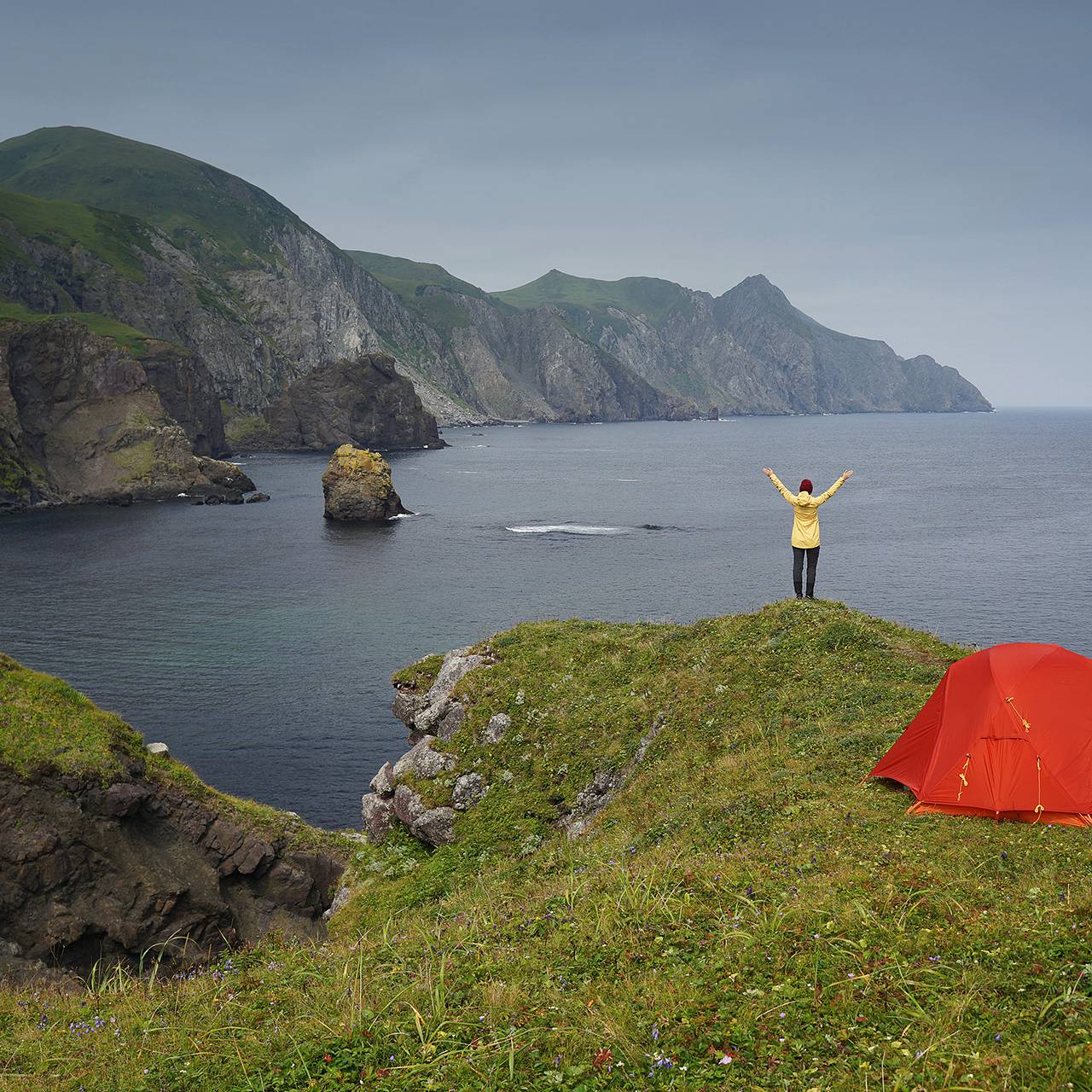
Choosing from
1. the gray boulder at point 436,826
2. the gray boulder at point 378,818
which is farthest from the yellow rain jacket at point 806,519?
the gray boulder at point 378,818

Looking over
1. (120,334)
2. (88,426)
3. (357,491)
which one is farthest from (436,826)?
(120,334)

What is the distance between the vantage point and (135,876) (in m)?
22.4

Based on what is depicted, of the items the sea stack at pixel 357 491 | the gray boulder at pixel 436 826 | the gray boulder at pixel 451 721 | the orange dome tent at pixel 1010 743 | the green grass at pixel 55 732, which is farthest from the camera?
the sea stack at pixel 357 491

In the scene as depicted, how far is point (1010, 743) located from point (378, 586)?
6494 cm

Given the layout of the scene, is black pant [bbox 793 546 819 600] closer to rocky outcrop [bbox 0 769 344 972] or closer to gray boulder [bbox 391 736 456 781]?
gray boulder [bbox 391 736 456 781]

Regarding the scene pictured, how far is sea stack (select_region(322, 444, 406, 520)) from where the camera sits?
11281 cm

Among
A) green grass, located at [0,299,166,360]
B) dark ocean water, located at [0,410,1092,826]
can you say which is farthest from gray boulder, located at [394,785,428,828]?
green grass, located at [0,299,166,360]

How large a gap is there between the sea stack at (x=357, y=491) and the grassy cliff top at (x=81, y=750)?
88.4 m

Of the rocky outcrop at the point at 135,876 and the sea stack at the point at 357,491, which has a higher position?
the sea stack at the point at 357,491

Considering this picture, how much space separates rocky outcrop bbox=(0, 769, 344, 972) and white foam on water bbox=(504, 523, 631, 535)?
2972 inches

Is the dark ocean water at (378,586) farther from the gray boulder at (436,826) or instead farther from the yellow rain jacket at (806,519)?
the yellow rain jacket at (806,519)

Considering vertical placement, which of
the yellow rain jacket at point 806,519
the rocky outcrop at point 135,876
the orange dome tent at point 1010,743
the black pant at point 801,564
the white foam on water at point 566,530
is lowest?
the rocky outcrop at point 135,876

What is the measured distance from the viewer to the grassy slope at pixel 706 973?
753 cm

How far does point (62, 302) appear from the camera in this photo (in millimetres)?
195625
